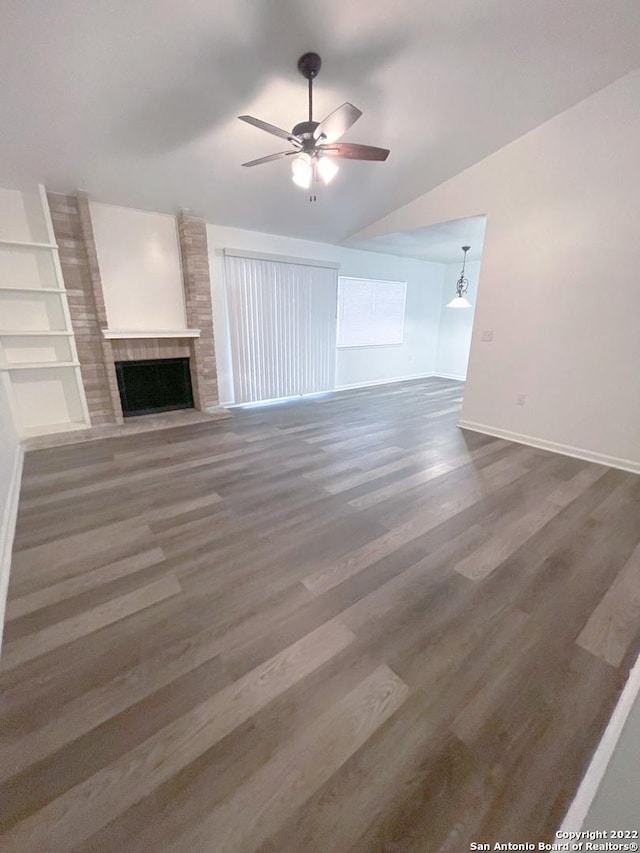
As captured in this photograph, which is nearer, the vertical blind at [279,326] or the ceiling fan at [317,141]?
the ceiling fan at [317,141]

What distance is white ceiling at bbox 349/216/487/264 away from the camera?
4496 millimetres

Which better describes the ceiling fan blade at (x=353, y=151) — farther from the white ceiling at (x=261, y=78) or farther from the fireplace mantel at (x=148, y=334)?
the fireplace mantel at (x=148, y=334)

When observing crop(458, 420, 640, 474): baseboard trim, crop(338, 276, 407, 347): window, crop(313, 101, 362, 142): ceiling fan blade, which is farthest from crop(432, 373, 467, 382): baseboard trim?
crop(313, 101, 362, 142): ceiling fan blade

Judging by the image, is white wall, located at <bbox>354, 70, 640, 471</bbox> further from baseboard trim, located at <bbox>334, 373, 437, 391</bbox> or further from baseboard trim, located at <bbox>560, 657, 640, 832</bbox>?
baseboard trim, located at <bbox>334, 373, 437, 391</bbox>

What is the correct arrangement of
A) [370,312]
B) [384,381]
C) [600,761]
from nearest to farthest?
[600,761]
[370,312]
[384,381]

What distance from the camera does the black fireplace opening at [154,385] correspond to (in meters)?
4.46

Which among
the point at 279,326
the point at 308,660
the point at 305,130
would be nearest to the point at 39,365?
the point at 279,326

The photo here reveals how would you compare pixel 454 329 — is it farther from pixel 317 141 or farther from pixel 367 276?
pixel 317 141

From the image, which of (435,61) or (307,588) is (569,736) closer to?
(307,588)

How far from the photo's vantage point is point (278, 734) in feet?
3.83

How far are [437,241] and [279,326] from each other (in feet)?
9.13

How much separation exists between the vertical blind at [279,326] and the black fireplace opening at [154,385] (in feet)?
2.40

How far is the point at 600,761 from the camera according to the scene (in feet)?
3.57

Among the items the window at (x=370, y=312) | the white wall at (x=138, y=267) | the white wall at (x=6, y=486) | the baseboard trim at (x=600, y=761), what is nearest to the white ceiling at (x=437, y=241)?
the window at (x=370, y=312)
